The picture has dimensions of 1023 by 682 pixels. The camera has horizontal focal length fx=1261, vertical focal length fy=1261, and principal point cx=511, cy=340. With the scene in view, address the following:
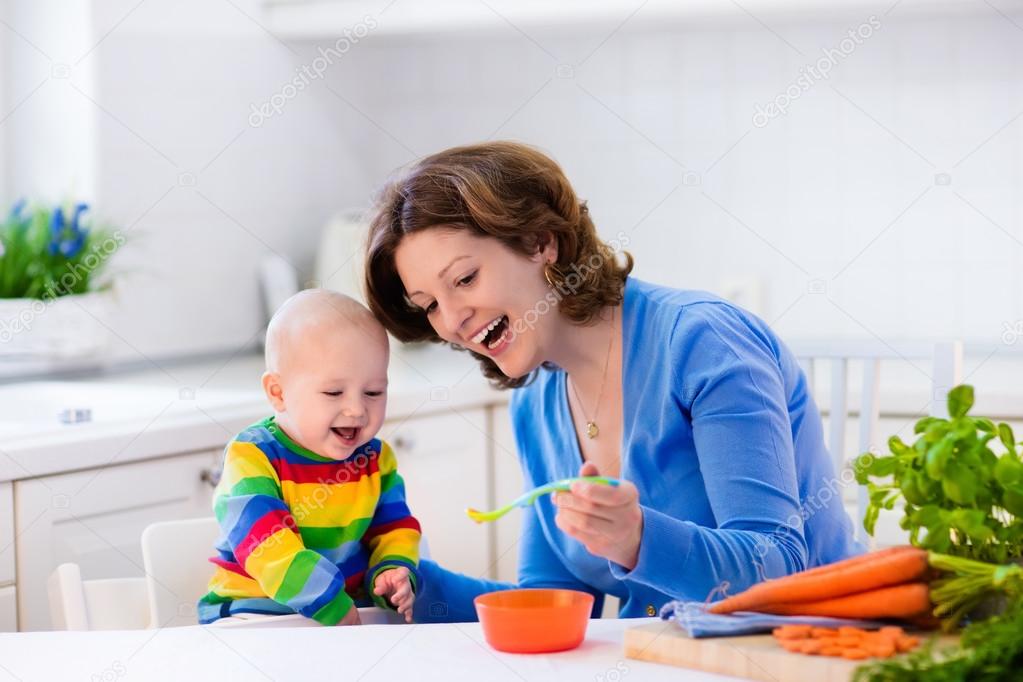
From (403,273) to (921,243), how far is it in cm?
169

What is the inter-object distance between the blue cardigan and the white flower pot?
45.5 inches

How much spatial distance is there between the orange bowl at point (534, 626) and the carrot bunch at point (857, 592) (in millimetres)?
140

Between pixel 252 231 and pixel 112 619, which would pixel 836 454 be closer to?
pixel 112 619

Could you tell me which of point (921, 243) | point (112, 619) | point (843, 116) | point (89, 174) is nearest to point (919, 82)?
point (843, 116)

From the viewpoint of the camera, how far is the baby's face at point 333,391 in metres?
1.57

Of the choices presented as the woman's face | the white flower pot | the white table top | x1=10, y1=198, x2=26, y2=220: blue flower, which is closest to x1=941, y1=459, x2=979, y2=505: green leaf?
the white table top

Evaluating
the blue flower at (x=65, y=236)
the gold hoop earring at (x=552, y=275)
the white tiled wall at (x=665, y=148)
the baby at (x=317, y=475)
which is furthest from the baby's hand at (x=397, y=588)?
the white tiled wall at (x=665, y=148)

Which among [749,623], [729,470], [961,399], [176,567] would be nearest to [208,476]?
[176,567]

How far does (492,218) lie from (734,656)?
69 centimetres

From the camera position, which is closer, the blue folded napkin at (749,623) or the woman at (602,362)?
the blue folded napkin at (749,623)

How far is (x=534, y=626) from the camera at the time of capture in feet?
3.96

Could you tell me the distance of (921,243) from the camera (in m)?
2.93

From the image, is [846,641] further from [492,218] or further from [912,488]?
[492,218]
